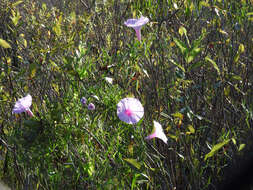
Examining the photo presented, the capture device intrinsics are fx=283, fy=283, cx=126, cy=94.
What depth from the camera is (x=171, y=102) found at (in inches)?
Result: 60.6

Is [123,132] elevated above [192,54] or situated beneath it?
situated beneath

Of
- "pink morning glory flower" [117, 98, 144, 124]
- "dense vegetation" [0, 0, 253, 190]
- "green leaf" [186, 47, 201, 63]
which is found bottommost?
"dense vegetation" [0, 0, 253, 190]

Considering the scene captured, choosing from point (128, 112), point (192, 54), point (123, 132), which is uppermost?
point (192, 54)

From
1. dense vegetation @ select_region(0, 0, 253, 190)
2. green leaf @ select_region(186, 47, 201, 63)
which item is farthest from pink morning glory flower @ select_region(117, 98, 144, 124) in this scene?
green leaf @ select_region(186, 47, 201, 63)

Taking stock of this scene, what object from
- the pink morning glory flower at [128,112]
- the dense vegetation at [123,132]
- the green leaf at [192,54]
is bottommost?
the dense vegetation at [123,132]

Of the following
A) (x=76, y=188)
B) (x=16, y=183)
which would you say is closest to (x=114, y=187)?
(x=76, y=188)

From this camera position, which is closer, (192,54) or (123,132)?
(192,54)

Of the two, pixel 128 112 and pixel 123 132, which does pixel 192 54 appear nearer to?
pixel 128 112

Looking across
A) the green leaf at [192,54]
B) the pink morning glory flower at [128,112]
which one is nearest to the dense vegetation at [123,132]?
the green leaf at [192,54]

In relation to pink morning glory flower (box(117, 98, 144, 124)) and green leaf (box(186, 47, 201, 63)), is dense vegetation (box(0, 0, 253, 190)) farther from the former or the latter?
pink morning glory flower (box(117, 98, 144, 124))

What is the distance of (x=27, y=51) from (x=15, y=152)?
1.17m

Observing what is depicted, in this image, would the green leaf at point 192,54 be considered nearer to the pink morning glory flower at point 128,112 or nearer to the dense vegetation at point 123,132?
the dense vegetation at point 123,132

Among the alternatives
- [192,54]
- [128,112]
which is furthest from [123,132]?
[192,54]

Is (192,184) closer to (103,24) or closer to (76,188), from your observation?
(76,188)
